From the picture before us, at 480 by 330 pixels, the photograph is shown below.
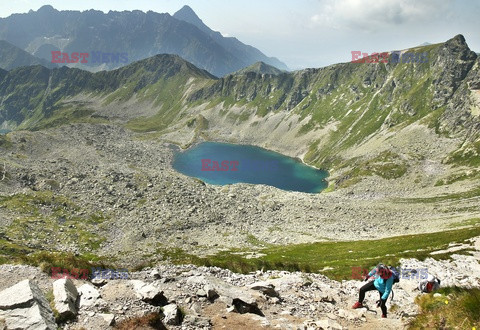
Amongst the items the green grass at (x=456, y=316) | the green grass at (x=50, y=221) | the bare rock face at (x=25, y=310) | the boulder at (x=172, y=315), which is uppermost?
the green grass at (x=456, y=316)

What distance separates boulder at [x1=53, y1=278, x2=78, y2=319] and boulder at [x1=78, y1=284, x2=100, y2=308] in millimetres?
307

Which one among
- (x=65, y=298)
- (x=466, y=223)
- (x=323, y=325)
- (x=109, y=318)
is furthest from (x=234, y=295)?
(x=466, y=223)

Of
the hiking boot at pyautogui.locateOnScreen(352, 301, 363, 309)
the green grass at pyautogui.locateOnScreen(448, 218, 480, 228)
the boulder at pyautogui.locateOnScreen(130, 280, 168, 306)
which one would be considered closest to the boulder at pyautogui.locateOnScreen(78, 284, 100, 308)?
the boulder at pyautogui.locateOnScreen(130, 280, 168, 306)

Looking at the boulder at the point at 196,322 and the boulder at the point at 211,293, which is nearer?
the boulder at the point at 196,322

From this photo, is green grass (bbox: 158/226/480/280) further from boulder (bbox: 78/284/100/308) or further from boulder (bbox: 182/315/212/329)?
boulder (bbox: 78/284/100/308)

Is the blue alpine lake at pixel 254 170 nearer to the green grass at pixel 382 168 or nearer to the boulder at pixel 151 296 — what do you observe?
the green grass at pixel 382 168

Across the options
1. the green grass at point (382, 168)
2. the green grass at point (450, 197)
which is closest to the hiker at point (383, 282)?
the green grass at point (450, 197)

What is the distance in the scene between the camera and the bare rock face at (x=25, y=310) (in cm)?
1343

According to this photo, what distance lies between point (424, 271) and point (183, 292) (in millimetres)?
21511

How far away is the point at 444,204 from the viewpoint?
76.5m

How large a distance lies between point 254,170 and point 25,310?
500ft

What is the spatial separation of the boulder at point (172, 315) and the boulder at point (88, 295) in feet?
13.3

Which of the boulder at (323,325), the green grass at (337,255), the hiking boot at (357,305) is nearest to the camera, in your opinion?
the boulder at (323,325)

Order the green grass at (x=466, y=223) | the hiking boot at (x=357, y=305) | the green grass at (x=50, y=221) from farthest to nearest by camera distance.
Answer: the green grass at (x=50, y=221) < the green grass at (x=466, y=223) < the hiking boot at (x=357, y=305)
